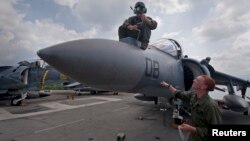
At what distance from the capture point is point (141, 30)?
409cm

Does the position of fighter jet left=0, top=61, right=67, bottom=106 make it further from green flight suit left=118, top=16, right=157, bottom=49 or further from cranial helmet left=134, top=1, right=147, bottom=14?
cranial helmet left=134, top=1, right=147, bottom=14

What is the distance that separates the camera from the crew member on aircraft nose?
155 inches

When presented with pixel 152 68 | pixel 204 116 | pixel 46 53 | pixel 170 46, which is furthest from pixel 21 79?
pixel 204 116

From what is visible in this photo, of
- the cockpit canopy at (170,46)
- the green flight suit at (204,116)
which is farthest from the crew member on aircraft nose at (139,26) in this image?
the green flight suit at (204,116)

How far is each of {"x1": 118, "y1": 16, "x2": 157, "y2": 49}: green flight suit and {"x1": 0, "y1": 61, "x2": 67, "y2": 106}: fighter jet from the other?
1168 centimetres

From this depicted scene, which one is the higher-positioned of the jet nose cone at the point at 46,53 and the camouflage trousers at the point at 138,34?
the camouflage trousers at the point at 138,34

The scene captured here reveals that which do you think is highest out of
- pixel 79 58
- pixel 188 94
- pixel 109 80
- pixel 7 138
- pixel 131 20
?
pixel 131 20

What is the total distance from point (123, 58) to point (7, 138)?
481 centimetres

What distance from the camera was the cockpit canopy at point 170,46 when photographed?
551 centimetres

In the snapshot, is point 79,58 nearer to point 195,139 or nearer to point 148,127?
point 195,139

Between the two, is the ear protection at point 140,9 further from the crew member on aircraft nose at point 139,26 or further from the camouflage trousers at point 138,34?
the camouflage trousers at point 138,34

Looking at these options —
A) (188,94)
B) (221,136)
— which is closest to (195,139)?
(221,136)

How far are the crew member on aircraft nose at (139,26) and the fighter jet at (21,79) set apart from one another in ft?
→ 38.4

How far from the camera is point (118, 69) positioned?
9.68 feet
